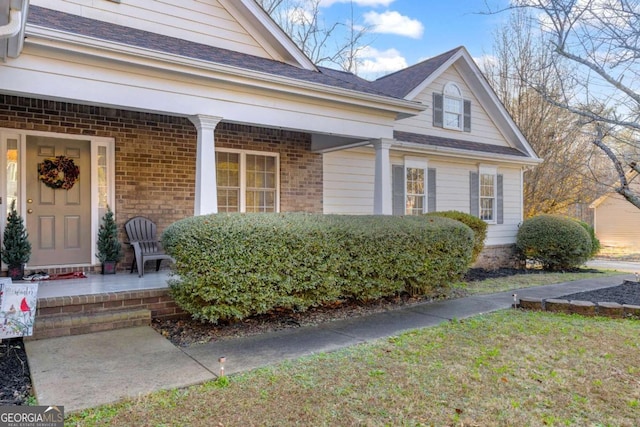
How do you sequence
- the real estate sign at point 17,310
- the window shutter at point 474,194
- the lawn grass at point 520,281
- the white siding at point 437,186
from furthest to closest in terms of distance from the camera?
the window shutter at point 474,194 → the white siding at point 437,186 → the lawn grass at point 520,281 → the real estate sign at point 17,310

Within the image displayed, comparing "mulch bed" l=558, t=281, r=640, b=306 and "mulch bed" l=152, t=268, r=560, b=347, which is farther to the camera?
"mulch bed" l=558, t=281, r=640, b=306

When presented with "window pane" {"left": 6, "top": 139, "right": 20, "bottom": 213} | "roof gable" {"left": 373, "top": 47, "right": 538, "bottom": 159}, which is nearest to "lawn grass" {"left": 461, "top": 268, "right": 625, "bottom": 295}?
"roof gable" {"left": 373, "top": 47, "right": 538, "bottom": 159}

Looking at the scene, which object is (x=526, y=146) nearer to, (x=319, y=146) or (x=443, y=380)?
(x=319, y=146)

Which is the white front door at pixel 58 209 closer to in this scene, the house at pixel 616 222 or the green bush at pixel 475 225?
the green bush at pixel 475 225

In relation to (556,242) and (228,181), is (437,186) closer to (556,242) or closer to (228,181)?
(556,242)

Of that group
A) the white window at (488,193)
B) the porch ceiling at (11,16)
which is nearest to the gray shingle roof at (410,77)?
the white window at (488,193)

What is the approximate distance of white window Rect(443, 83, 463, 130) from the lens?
12.0m

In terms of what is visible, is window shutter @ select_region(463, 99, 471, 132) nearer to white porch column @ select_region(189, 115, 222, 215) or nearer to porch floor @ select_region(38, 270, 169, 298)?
white porch column @ select_region(189, 115, 222, 215)

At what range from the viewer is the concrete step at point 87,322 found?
456 cm

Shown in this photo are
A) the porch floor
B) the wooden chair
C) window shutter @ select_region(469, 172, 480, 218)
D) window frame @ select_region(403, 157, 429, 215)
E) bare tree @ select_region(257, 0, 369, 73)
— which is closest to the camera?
the porch floor

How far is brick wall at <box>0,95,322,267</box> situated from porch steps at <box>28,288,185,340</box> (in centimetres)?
208

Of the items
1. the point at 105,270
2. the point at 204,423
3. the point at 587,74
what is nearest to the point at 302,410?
the point at 204,423

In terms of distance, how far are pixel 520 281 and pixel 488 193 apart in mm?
3884

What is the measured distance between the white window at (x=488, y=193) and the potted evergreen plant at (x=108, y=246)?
9616 millimetres
